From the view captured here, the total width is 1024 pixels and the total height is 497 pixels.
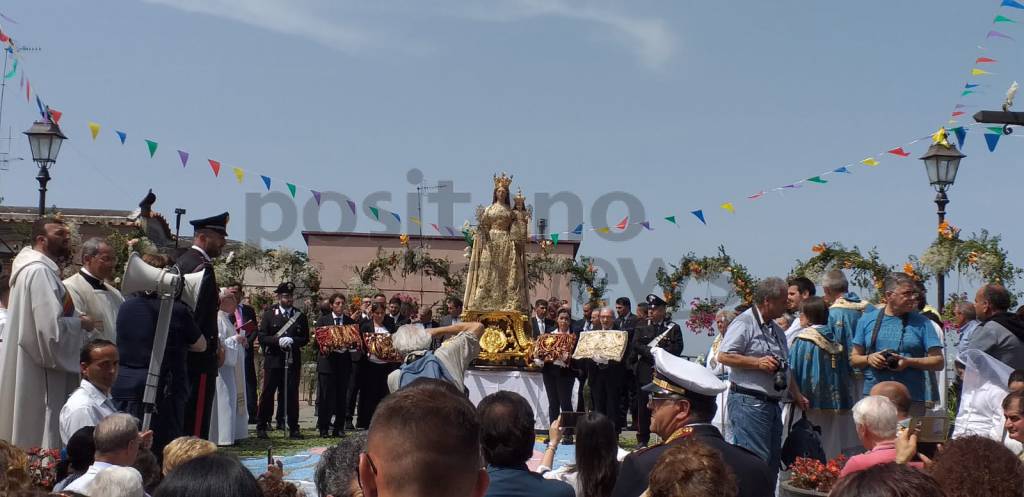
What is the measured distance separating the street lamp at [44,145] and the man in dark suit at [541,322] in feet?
24.7

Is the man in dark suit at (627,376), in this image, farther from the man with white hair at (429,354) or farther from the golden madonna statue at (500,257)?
the man with white hair at (429,354)

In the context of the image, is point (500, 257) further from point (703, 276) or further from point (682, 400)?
point (682, 400)

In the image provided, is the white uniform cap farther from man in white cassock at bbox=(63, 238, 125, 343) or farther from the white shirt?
man in white cassock at bbox=(63, 238, 125, 343)

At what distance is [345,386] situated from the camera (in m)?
14.7

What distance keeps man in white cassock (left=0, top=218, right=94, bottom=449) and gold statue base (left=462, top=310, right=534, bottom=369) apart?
9277 mm

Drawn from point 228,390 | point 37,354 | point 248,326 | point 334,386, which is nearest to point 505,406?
point 37,354

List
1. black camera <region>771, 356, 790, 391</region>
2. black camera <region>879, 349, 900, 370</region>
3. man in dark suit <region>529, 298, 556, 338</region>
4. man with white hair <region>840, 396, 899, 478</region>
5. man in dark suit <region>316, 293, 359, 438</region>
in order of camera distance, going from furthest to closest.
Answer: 1. man in dark suit <region>529, 298, 556, 338</region>
2. man in dark suit <region>316, 293, 359, 438</region>
3. black camera <region>879, 349, 900, 370</region>
4. black camera <region>771, 356, 790, 391</region>
5. man with white hair <region>840, 396, 899, 478</region>

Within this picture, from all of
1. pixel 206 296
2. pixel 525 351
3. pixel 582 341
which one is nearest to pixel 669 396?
pixel 206 296

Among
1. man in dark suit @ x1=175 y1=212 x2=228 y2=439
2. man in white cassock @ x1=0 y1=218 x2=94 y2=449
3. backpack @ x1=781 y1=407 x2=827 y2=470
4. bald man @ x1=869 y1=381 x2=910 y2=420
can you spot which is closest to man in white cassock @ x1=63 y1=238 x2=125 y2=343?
man in white cassock @ x1=0 y1=218 x2=94 y2=449

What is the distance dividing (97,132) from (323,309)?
421 cm

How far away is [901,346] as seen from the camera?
27.8 feet

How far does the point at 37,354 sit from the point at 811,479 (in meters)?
5.19

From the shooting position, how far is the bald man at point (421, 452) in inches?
82.2

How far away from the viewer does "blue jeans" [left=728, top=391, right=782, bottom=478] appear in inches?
319
